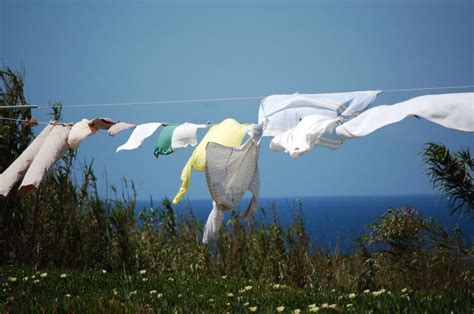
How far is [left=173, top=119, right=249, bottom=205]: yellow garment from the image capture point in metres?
5.14

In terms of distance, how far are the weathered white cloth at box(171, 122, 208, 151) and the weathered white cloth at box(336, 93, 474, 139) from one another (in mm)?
1391

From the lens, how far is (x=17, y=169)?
19.1ft

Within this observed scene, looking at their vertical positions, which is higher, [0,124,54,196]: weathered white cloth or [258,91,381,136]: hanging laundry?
[258,91,381,136]: hanging laundry

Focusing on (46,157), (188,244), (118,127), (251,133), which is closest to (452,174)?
(188,244)

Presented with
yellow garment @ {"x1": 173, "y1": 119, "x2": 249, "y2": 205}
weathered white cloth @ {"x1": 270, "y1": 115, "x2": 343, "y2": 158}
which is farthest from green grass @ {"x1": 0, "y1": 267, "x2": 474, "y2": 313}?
weathered white cloth @ {"x1": 270, "y1": 115, "x2": 343, "y2": 158}

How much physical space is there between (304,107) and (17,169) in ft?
8.47

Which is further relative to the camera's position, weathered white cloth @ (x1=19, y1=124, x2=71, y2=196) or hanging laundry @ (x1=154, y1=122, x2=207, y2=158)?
weathered white cloth @ (x1=19, y1=124, x2=71, y2=196)

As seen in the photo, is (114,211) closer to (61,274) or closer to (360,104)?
(61,274)

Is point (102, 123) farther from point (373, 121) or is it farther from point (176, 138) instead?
point (373, 121)

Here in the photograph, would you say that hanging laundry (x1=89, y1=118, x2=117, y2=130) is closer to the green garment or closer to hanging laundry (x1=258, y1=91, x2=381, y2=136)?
the green garment

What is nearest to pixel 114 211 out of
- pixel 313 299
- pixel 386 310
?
pixel 313 299

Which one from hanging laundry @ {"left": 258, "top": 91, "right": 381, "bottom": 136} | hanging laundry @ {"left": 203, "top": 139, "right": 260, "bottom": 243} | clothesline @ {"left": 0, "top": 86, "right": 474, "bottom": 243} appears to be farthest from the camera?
hanging laundry @ {"left": 203, "top": 139, "right": 260, "bottom": 243}

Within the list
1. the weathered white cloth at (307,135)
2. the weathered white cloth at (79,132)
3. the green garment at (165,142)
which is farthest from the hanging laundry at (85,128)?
the weathered white cloth at (307,135)

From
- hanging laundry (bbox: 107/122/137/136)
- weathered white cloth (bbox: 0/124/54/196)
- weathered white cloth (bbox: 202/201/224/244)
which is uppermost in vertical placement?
hanging laundry (bbox: 107/122/137/136)
